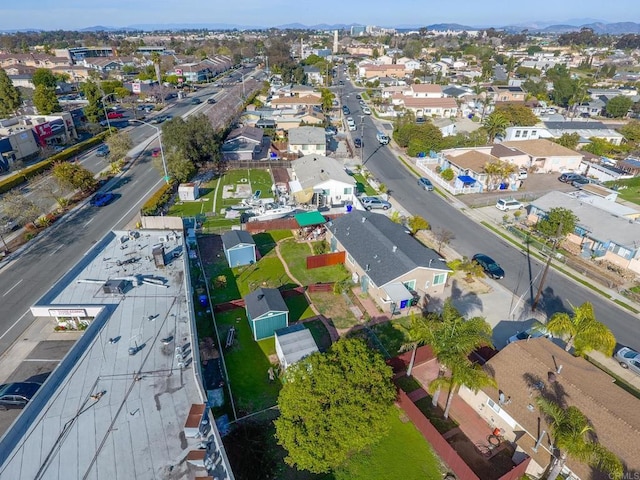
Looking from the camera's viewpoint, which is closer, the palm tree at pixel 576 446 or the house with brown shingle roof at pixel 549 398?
the palm tree at pixel 576 446

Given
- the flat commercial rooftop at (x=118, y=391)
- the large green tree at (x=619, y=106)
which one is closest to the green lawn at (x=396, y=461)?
the flat commercial rooftop at (x=118, y=391)

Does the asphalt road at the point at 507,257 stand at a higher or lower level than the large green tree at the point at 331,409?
lower

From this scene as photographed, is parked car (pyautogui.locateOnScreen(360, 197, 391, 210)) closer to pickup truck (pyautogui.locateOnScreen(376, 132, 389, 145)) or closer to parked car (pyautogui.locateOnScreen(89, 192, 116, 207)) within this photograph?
pickup truck (pyautogui.locateOnScreen(376, 132, 389, 145))

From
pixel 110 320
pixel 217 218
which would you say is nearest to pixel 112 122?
pixel 217 218

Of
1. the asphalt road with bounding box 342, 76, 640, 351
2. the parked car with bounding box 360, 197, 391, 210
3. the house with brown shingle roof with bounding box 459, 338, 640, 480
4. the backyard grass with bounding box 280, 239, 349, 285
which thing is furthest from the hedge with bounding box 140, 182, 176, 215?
the house with brown shingle roof with bounding box 459, 338, 640, 480

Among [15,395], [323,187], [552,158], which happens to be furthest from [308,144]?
[15,395]

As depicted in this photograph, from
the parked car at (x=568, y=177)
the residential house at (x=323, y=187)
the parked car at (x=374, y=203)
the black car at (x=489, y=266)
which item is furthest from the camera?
the parked car at (x=568, y=177)

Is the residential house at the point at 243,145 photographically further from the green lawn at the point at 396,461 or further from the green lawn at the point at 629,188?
the green lawn at the point at 629,188
